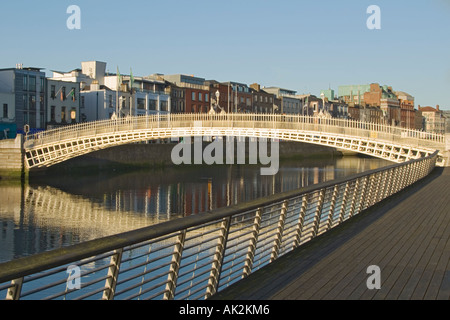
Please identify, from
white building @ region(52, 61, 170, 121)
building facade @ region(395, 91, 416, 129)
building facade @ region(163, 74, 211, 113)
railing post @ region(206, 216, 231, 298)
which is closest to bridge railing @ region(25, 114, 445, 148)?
white building @ region(52, 61, 170, 121)

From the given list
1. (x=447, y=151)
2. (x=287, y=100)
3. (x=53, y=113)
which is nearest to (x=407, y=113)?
(x=287, y=100)

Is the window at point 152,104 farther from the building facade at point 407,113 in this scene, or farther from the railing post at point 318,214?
the building facade at point 407,113

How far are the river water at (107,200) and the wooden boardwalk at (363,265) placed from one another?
395 inches

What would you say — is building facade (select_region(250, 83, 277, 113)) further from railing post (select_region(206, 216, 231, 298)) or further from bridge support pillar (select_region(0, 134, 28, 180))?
railing post (select_region(206, 216, 231, 298))

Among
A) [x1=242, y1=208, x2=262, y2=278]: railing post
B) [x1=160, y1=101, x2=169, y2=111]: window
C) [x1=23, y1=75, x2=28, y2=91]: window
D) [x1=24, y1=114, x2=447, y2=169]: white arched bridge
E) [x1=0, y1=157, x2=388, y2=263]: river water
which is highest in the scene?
[x1=23, y1=75, x2=28, y2=91]: window

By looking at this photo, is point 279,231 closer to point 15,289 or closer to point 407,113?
point 15,289

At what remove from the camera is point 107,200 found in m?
28.5

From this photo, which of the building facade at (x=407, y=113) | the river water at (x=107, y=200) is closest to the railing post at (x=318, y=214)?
the river water at (x=107, y=200)

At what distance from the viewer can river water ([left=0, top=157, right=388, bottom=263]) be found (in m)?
19.4

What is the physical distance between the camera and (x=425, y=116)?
168 m

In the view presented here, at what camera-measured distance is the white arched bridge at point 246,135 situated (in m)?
34.0

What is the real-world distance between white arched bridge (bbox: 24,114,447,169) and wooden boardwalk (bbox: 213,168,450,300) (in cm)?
2375

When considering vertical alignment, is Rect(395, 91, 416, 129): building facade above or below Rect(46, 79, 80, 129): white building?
above
